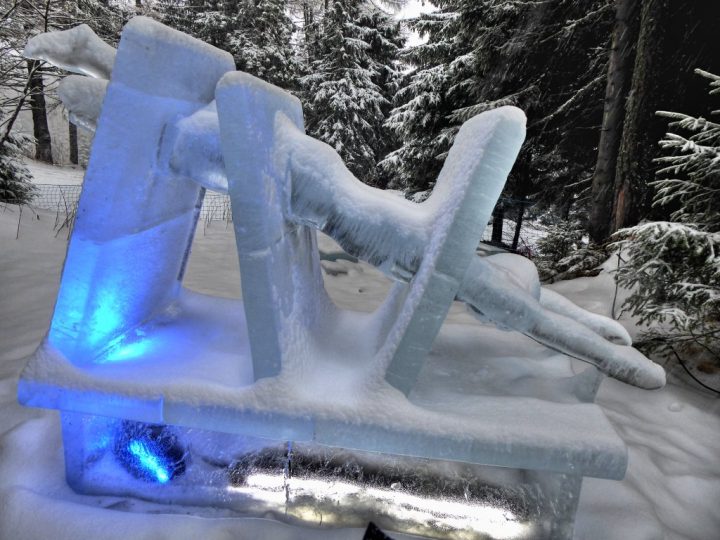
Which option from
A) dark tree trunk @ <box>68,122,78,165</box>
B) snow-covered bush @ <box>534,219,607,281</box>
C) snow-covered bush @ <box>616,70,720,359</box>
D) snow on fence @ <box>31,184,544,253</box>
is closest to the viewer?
snow-covered bush @ <box>616,70,720,359</box>

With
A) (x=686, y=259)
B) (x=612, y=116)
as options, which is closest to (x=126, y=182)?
(x=686, y=259)

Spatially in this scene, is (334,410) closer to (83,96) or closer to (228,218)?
(83,96)

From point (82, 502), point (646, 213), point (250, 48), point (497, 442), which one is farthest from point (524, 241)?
point (250, 48)

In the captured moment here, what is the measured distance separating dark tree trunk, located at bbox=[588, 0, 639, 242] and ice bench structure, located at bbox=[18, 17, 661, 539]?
17.0 ft

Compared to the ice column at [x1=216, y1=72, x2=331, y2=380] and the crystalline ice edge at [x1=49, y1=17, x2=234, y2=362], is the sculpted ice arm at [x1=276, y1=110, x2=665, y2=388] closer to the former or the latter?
the ice column at [x1=216, y1=72, x2=331, y2=380]

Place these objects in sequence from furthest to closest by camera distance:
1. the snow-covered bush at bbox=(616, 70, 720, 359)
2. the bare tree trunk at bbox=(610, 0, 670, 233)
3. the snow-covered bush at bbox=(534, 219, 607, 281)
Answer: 1. the snow-covered bush at bbox=(534, 219, 607, 281)
2. the bare tree trunk at bbox=(610, 0, 670, 233)
3. the snow-covered bush at bbox=(616, 70, 720, 359)

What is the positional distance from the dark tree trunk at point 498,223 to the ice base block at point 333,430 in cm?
696

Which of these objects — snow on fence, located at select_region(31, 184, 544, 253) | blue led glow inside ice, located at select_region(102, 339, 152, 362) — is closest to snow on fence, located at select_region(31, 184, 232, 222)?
snow on fence, located at select_region(31, 184, 544, 253)

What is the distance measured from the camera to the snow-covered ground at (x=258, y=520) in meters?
1.33

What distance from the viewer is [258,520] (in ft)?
4.57

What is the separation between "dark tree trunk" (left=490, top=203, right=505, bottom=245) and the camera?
816 cm

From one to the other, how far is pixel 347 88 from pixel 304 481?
1341cm

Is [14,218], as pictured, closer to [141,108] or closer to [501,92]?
[141,108]

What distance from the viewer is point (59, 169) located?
14750mm
